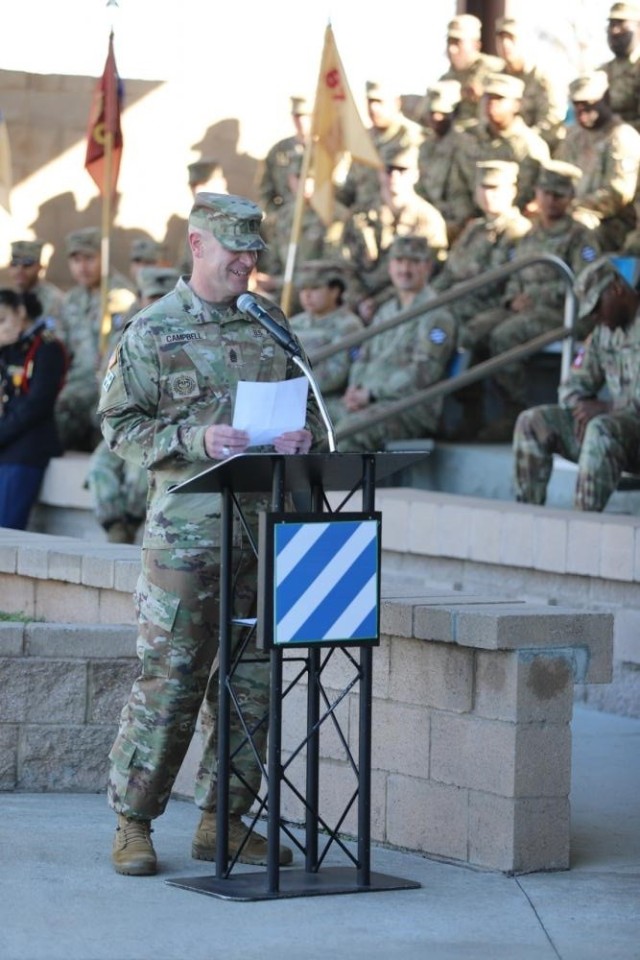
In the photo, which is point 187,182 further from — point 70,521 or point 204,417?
point 204,417

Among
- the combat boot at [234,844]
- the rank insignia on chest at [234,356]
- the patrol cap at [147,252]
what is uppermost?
the patrol cap at [147,252]

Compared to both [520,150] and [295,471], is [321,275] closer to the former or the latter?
[520,150]

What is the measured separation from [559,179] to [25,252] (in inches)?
174

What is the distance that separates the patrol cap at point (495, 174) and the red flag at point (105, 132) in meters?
3.03

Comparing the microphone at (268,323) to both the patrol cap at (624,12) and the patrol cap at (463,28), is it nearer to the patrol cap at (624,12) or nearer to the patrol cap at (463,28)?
the patrol cap at (624,12)

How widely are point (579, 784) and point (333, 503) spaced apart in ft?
9.49

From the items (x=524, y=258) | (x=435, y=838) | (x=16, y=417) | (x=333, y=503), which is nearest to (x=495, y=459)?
(x=524, y=258)

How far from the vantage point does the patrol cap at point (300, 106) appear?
1554 centimetres

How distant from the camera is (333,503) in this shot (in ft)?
30.9

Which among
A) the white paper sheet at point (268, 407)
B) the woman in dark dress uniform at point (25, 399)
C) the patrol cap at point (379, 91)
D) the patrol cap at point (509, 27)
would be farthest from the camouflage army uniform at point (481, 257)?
the white paper sheet at point (268, 407)

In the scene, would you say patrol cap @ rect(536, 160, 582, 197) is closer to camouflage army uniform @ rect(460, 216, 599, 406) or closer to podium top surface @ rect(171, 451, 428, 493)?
camouflage army uniform @ rect(460, 216, 599, 406)

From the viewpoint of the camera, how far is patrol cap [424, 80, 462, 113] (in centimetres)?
1417

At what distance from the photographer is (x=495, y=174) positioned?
12.4 m

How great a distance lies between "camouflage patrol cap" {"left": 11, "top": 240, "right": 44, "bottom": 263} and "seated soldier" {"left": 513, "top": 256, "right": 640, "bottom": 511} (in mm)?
5697
